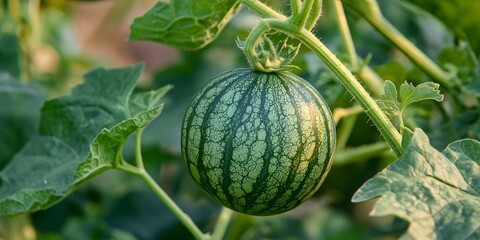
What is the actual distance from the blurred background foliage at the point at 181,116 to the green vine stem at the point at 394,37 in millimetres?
58

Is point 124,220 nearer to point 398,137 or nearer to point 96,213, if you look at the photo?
point 96,213

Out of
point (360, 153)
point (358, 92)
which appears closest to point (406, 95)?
point (358, 92)

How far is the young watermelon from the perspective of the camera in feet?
5.59

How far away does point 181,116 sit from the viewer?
12.7 feet

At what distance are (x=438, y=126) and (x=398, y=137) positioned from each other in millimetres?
788

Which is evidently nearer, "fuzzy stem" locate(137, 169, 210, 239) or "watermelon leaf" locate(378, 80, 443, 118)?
"watermelon leaf" locate(378, 80, 443, 118)

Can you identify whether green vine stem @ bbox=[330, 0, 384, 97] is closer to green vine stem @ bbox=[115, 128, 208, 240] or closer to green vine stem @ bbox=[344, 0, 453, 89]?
green vine stem @ bbox=[344, 0, 453, 89]

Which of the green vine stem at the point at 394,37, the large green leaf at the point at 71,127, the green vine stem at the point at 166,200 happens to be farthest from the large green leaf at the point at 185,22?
the green vine stem at the point at 394,37

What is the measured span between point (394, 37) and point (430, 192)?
94 cm

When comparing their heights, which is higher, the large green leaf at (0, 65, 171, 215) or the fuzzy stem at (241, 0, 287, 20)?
the fuzzy stem at (241, 0, 287, 20)

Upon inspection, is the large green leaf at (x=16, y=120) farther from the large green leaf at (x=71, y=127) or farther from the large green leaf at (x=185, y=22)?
the large green leaf at (x=185, y=22)

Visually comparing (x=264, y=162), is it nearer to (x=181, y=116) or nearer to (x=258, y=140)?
(x=258, y=140)

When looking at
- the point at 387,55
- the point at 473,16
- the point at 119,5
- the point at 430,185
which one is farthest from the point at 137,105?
the point at 119,5

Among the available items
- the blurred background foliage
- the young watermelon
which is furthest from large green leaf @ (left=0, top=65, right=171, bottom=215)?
the young watermelon
